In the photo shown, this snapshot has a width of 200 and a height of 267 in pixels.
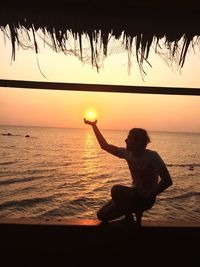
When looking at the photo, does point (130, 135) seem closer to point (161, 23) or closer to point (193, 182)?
point (161, 23)

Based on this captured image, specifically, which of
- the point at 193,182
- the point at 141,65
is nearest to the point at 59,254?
the point at 141,65

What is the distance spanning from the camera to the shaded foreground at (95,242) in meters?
2.74

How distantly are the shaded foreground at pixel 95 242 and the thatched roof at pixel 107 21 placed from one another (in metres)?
1.92

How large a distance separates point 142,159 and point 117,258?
3.01ft

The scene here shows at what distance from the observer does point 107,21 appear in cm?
312

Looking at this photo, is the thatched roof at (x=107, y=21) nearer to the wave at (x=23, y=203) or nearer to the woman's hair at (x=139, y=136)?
the woman's hair at (x=139, y=136)

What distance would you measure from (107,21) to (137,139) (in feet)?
4.14

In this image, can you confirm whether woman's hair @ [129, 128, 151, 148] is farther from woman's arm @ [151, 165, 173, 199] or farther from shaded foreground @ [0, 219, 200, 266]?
shaded foreground @ [0, 219, 200, 266]

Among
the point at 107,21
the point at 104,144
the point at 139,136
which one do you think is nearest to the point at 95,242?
the point at 104,144

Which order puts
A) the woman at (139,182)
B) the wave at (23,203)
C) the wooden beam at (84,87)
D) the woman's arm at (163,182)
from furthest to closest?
the wave at (23,203) < the wooden beam at (84,87) < the woman at (139,182) < the woman's arm at (163,182)

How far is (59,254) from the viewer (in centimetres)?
273

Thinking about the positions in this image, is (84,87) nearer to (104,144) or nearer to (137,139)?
(104,144)

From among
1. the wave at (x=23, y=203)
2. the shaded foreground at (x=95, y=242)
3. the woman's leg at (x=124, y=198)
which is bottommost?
the wave at (x=23, y=203)

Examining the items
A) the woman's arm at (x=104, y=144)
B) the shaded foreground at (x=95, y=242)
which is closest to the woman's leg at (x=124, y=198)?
the shaded foreground at (x=95, y=242)
